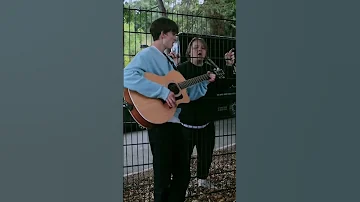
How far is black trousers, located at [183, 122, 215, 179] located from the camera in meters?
2.53

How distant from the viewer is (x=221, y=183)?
2576 mm

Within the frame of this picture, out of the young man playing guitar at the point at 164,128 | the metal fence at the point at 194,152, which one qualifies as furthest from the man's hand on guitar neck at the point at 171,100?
the metal fence at the point at 194,152

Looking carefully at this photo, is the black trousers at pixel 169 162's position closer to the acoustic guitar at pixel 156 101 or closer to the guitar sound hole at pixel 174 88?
the acoustic guitar at pixel 156 101

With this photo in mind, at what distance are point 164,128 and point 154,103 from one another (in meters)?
0.16

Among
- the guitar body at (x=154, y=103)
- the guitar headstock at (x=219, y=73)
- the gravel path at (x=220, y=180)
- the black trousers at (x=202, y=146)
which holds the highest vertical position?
the guitar headstock at (x=219, y=73)

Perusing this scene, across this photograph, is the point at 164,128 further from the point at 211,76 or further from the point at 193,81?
the point at 211,76

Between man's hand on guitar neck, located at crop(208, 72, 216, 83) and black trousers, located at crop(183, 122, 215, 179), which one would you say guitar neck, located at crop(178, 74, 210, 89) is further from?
black trousers, located at crop(183, 122, 215, 179)

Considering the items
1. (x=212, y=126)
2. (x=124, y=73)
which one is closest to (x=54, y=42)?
(x=124, y=73)

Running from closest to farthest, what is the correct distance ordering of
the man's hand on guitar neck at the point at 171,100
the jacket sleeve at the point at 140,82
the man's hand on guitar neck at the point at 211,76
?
the jacket sleeve at the point at 140,82 < the man's hand on guitar neck at the point at 171,100 < the man's hand on guitar neck at the point at 211,76

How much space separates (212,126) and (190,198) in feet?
1.46

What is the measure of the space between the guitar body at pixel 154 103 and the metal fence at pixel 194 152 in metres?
0.05

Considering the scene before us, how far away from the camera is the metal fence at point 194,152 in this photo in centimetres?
234

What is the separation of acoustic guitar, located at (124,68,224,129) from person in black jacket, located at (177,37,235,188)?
0.14 feet

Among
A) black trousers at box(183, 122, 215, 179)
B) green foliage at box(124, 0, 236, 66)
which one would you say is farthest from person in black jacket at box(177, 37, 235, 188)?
green foliage at box(124, 0, 236, 66)
